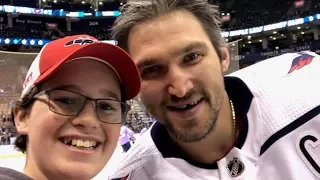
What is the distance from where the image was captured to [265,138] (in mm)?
1296

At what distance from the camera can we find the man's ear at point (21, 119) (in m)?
1.09

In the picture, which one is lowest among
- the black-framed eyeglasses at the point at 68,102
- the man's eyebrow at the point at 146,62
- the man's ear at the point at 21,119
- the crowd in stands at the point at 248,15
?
A: the crowd in stands at the point at 248,15

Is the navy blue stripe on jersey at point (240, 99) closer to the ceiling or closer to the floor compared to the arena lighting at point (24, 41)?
closer to the ceiling

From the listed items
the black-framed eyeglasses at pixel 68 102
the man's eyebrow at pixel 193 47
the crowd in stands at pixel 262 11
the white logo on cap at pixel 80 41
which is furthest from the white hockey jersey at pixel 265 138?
the crowd in stands at pixel 262 11

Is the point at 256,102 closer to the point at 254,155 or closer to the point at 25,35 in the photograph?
the point at 254,155

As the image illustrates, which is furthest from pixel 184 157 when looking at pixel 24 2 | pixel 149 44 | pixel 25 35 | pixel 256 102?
pixel 24 2

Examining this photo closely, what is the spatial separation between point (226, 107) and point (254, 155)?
0.25 m

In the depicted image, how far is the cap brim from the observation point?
1.04 m

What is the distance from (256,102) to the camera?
54.2 inches

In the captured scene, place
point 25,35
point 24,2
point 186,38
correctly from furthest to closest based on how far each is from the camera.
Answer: point 24,2 < point 25,35 < point 186,38

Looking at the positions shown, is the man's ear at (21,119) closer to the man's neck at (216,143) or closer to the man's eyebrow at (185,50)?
the man's eyebrow at (185,50)

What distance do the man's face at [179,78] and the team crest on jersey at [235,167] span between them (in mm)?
144

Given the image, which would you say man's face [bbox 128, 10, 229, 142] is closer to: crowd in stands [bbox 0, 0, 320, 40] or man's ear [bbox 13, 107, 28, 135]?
man's ear [bbox 13, 107, 28, 135]

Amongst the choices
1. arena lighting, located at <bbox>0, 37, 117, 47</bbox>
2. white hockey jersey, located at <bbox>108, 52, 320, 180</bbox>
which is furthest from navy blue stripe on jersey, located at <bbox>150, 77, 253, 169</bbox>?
arena lighting, located at <bbox>0, 37, 117, 47</bbox>
